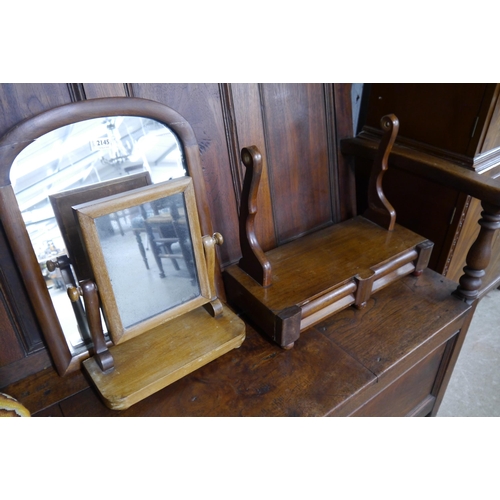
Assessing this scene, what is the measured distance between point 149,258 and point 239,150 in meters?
0.40

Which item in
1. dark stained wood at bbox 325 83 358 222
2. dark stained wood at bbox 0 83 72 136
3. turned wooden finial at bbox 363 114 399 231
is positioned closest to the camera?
dark stained wood at bbox 0 83 72 136

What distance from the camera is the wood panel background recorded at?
0.84 m

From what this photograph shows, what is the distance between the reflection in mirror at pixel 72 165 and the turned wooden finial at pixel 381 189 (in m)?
0.57

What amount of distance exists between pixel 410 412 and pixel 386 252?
1.75ft

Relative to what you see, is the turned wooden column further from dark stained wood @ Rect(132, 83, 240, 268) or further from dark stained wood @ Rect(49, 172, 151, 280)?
dark stained wood @ Rect(49, 172, 151, 280)

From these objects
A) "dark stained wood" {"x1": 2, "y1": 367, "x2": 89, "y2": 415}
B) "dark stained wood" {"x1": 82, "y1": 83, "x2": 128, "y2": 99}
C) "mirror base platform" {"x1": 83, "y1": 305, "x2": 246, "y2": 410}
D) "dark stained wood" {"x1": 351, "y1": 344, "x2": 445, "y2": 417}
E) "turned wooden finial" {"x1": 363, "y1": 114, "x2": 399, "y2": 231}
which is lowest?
"dark stained wood" {"x1": 351, "y1": 344, "x2": 445, "y2": 417}

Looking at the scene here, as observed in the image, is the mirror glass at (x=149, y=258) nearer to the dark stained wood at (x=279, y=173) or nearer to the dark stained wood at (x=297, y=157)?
the dark stained wood at (x=279, y=173)

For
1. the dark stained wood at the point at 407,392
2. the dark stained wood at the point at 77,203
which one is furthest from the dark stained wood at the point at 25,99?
the dark stained wood at the point at 407,392

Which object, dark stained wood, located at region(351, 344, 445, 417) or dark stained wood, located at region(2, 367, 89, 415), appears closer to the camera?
dark stained wood, located at region(2, 367, 89, 415)

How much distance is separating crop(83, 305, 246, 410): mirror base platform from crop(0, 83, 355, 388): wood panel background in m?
0.19

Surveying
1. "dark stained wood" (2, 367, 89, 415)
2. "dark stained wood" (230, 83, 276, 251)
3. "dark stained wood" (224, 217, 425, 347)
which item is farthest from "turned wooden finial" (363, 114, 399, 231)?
"dark stained wood" (2, 367, 89, 415)

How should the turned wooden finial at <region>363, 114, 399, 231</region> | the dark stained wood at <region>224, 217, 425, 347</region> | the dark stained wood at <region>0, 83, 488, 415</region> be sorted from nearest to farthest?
the dark stained wood at <region>0, 83, 488, 415</region>
the dark stained wood at <region>224, 217, 425, 347</region>
the turned wooden finial at <region>363, 114, 399, 231</region>

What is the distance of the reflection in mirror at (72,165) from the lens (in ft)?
2.60

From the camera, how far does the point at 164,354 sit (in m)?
0.91
